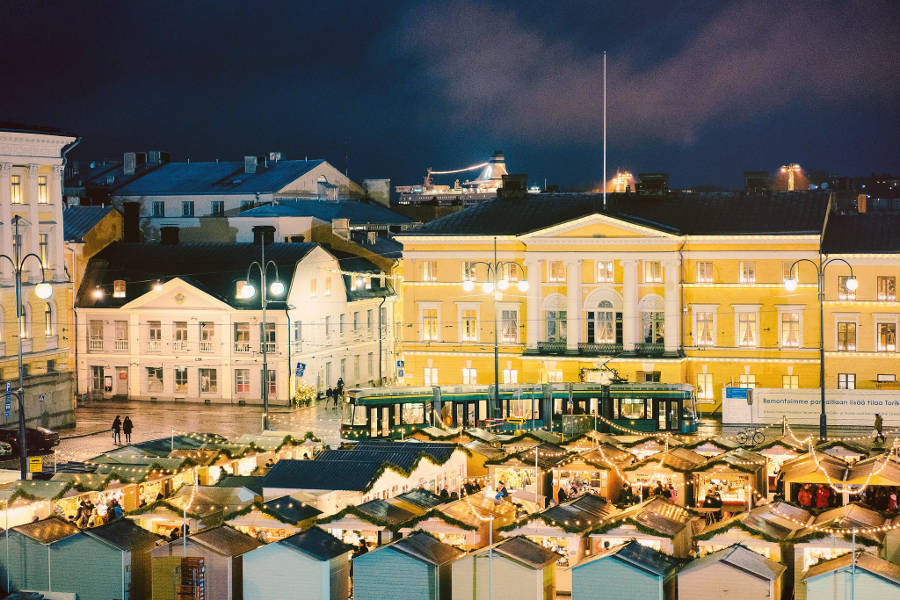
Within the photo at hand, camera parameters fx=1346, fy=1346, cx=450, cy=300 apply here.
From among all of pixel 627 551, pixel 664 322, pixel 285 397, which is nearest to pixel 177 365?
pixel 285 397

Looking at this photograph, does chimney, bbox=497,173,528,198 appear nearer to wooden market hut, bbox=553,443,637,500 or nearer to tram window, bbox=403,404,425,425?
tram window, bbox=403,404,425,425

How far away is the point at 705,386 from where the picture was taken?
7262 cm

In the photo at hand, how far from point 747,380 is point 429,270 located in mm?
18896

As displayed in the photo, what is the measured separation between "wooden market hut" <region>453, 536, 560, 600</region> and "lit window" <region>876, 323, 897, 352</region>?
42.5m

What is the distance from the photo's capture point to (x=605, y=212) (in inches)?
2862

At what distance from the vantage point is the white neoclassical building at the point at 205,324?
74.2 meters

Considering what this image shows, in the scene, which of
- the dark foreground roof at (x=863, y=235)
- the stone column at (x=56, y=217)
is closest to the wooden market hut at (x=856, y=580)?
the dark foreground roof at (x=863, y=235)

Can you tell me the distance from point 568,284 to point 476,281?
5.27 m

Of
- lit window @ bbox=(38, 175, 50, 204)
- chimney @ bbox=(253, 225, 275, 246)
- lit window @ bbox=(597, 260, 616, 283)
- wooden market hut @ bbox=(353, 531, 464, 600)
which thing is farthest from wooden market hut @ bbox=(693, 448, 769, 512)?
chimney @ bbox=(253, 225, 275, 246)

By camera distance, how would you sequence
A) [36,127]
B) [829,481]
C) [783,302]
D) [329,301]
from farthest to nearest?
[329,301]
[783,302]
[36,127]
[829,481]

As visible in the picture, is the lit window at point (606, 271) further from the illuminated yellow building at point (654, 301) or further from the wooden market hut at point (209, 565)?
the wooden market hut at point (209, 565)

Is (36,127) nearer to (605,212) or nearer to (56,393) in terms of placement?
(56,393)

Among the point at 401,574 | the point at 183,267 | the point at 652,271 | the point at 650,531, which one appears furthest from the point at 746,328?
the point at 401,574

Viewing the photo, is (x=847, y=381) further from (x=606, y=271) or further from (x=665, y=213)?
(x=665, y=213)
